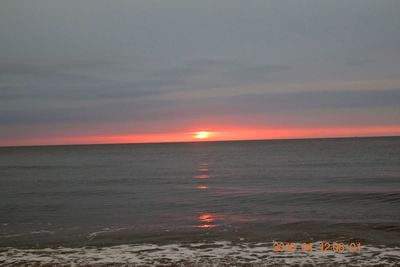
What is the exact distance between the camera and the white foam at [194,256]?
12.8 metres

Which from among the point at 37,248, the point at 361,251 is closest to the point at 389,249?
the point at 361,251

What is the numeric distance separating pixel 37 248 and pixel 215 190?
2043 cm

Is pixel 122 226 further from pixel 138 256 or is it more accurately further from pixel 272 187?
pixel 272 187
